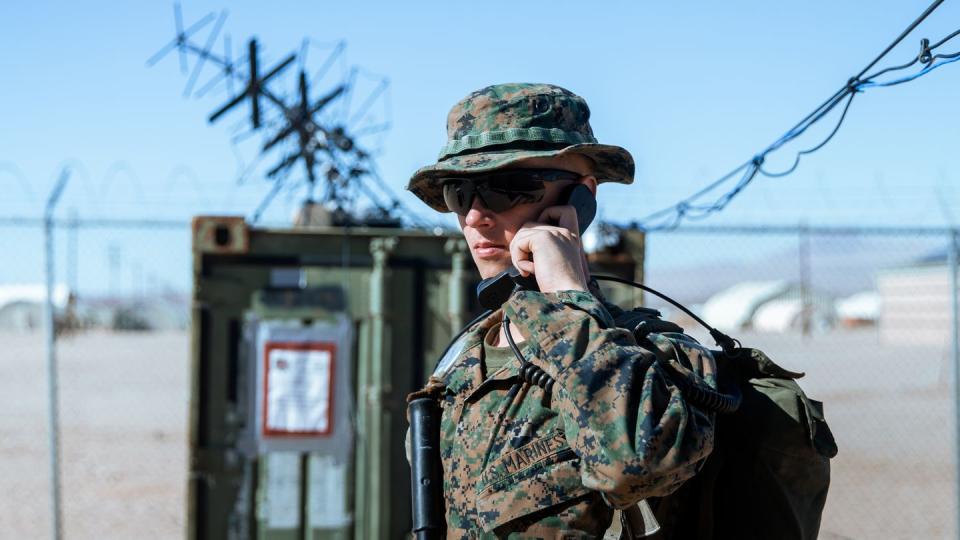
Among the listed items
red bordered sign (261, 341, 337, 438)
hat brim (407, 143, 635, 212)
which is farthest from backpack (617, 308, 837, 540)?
red bordered sign (261, 341, 337, 438)

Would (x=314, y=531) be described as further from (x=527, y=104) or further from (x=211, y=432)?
(x=527, y=104)

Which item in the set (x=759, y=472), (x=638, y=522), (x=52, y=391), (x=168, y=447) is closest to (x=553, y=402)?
(x=638, y=522)

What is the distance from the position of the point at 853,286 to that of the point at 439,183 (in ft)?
293

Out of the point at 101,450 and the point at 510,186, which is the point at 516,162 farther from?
the point at 101,450

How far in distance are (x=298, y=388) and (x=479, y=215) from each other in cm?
311

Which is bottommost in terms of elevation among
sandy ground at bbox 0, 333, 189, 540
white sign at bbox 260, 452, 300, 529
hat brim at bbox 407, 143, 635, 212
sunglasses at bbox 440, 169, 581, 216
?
sandy ground at bbox 0, 333, 189, 540

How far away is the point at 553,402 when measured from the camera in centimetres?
177

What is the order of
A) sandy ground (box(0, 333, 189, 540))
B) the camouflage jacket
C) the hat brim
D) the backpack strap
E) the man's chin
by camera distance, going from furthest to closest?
sandy ground (box(0, 333, 189, 540)) → the man's chin → the hat brim → the backpack strap → the camouflage jacket

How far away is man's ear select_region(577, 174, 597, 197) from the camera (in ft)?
6.41

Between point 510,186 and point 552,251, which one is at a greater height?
point 510,186

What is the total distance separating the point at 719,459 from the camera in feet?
5.87

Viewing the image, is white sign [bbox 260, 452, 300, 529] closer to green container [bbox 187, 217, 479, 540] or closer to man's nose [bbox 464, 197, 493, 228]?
green container [bbox 187, 217, 479, 540]

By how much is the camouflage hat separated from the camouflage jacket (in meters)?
0.29

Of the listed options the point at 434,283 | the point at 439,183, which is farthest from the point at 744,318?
the point at 439,183
